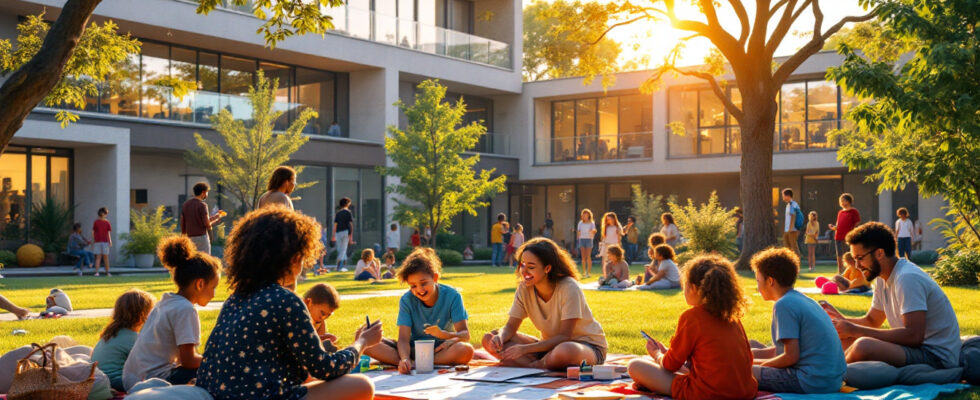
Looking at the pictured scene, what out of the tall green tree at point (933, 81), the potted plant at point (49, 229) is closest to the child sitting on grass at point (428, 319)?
the tall green tree at point (933, 81)

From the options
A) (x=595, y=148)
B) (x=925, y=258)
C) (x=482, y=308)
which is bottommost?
(x=925, y=258)

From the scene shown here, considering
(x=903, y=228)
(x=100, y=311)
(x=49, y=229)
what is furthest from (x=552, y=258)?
(x=49, y=229)

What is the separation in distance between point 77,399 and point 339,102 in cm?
2889

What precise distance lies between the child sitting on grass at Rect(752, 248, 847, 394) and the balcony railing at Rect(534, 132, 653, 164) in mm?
30930

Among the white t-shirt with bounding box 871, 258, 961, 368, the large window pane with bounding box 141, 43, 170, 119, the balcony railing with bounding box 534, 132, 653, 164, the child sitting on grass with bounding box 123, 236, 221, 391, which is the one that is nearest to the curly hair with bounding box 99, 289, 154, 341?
the child sitting on grass with bounding box 123, 236, 221, 391

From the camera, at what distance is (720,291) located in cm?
541

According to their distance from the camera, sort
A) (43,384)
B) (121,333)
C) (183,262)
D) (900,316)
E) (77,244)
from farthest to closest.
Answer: (77,244) → (900,316) → (121,333) → (183,262) → (43,384)

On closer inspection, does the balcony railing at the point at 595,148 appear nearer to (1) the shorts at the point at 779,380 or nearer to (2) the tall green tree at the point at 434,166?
(2) the tall green tree at the point at 434,166

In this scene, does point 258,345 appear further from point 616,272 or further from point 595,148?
point 595,148

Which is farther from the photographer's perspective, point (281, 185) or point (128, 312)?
point (281, 185)

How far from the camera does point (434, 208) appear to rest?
29.5 meters

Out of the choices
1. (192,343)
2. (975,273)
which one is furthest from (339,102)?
(192,343)

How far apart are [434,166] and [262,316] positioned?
25.3 m

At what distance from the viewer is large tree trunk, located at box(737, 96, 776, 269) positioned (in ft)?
68.0
